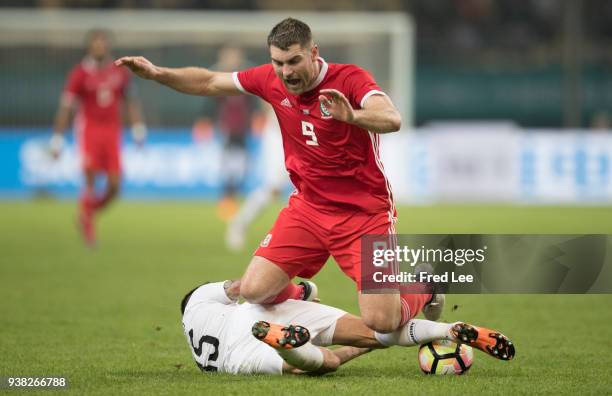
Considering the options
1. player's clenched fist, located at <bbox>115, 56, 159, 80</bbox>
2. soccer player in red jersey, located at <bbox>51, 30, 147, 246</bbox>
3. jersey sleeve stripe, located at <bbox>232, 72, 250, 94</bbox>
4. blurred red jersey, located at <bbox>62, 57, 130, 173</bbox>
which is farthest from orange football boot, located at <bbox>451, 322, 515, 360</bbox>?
blurred red jersey, located at <bbox>62, 57, 130, 173</bbox>

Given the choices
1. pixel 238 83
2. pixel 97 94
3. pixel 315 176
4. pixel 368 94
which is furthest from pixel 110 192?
pixel 368 94

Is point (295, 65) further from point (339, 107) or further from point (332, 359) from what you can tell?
point (332, 359)

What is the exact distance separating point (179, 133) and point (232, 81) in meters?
16.0

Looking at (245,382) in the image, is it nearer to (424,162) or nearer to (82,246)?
(82,246)

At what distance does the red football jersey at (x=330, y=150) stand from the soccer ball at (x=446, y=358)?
1.03 meters

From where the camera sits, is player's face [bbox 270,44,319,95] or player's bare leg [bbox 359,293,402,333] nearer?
player's bare leg [bbox 359,293,402,333]

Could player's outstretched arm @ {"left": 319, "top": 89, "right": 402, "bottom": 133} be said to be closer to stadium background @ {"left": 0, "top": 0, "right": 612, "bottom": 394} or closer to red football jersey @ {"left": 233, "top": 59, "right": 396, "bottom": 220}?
red football jersey @ {"left": 233, "top": 59, "right": 396, "bottom": 220}

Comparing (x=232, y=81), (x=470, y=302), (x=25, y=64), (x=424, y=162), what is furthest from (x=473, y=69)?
(x=232, y=81)

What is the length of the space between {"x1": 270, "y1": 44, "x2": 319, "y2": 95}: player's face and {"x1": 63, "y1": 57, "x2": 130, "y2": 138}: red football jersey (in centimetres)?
849

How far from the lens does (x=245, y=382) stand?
610 centimetres

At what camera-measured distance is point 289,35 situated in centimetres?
652

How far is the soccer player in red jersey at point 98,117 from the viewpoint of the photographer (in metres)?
14.6

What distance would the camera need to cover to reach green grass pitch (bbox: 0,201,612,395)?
6.11 m
